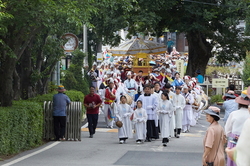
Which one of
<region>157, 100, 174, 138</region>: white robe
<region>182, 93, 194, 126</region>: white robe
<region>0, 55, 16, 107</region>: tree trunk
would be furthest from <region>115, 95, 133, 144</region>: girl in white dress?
<region>182, 93, 194, 126</region>: white robe

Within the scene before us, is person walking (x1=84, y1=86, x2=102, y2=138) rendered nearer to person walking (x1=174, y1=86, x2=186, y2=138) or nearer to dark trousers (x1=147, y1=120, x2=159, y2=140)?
dark trousers (x1=147, y1=120, x2=159, y2=140)

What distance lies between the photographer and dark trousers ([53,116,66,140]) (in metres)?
16.9

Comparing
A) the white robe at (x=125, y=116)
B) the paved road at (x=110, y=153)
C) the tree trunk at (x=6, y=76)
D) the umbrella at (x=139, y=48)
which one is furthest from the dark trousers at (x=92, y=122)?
the umbrella at (x=139, y=48)

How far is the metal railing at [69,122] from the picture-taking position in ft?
55.7

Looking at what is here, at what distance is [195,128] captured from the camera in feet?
74.3

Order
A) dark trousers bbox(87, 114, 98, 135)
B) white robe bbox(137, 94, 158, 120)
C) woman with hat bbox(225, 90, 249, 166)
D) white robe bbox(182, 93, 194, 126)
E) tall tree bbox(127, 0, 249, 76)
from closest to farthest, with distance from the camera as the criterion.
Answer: woman with hat bbox(225, 90, 249, 166) < white robe bbox(137, 94, 158, 120) < dark trousers bbox(87, 114, 98, 135) < white robe bbox(182, 93, 194, 126) < tall tree bbox(127, 0, 249, 76)

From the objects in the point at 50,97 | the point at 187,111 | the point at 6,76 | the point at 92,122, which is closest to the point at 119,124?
the point at 92,122

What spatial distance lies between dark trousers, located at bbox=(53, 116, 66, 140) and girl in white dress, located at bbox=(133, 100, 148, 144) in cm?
208

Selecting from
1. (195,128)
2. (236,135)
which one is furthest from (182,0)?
(236,135)

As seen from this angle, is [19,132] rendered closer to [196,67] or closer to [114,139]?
[114,139]

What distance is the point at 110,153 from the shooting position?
1441 centimetres

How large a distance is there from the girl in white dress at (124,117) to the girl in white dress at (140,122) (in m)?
0.26

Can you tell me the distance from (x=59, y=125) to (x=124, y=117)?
6.37 feet

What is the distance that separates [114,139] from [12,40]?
465 centimetres
